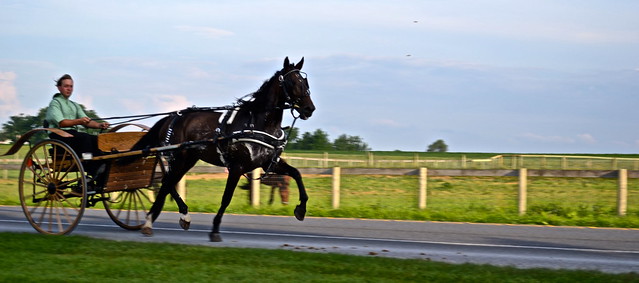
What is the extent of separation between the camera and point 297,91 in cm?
1072

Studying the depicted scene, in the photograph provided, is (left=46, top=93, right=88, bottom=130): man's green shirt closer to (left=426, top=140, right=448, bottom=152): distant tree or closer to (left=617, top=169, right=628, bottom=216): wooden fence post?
(left=617, top=169, right=628, bottom=216): wooden fence post

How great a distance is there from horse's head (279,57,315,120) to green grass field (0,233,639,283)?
223 cm

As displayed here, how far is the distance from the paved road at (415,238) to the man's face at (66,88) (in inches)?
79.8

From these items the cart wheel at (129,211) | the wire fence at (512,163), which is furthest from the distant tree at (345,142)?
the cart wheel at (129,211)

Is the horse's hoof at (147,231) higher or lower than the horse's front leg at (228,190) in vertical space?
lower

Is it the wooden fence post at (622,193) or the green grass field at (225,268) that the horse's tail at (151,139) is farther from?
the wooden fence post at (622,193)

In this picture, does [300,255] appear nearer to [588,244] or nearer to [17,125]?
[588,244]

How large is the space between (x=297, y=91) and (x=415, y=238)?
2933 millimetres

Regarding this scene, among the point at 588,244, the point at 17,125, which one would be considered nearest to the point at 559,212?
the point at 588,244

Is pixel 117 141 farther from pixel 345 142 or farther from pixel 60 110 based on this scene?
pixel 345 142

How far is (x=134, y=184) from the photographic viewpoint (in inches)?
460

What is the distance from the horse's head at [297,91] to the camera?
10695 millimetres

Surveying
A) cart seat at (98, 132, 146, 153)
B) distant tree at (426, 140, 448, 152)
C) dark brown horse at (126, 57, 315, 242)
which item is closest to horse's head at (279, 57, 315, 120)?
dark brown horse at (126, 57, 315, 242)

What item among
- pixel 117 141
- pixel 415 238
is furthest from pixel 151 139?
pixel 415 238
